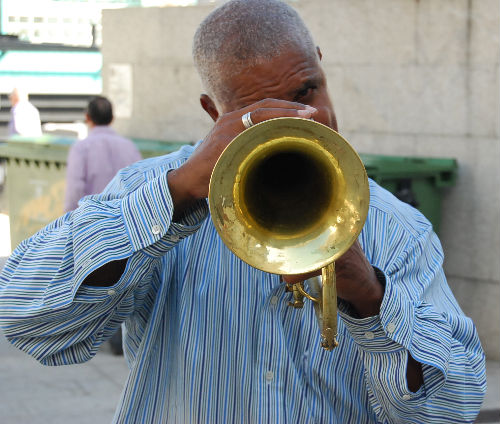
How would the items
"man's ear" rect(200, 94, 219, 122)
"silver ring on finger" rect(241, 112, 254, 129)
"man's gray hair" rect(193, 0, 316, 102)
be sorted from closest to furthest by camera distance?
"silver ring on finger" rect(241, 112, 254, 129) → "man's gray hair" rect(193, 0, 316, 102) → "man's ear" rect(200, 94, 219, 122)

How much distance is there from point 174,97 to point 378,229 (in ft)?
19.6

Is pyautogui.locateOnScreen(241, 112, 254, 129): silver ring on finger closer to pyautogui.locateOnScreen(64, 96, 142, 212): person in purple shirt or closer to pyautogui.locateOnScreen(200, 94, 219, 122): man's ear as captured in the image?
pyautogui.locateOnScreen(200, 94, 219, 122): man's ear

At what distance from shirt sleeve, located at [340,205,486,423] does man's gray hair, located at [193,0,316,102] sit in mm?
484

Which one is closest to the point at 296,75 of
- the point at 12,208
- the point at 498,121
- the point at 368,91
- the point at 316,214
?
the point at 316,214

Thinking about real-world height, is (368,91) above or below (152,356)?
below

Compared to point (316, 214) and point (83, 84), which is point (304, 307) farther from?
point (83, 84)

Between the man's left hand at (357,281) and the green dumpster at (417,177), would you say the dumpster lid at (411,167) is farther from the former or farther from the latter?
the man's left hand at (357,281)

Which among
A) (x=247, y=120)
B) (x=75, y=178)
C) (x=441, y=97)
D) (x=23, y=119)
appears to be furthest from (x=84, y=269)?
(x=23, y=119)

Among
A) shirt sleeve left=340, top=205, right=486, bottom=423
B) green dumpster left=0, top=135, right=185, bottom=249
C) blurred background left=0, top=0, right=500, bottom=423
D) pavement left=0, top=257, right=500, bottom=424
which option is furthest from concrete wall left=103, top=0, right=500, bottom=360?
shirt sleeve left=340, top=205, right=486, bottom=423

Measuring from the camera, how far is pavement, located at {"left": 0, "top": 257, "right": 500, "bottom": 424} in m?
5.07

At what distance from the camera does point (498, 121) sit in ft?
18.5

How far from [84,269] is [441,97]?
177 inches

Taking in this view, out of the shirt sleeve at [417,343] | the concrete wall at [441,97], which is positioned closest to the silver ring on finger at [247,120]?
the shirt sleeve at [417,343]

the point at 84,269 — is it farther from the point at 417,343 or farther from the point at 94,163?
the point at 94,163
